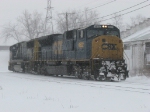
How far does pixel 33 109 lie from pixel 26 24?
72182mm

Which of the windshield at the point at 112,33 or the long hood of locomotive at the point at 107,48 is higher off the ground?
the windshield at the point at 112,33

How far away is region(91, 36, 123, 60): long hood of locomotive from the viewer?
17.8 metres

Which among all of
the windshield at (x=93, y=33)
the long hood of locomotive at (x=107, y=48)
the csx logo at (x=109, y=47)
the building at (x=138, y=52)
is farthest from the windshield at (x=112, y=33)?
the building at (x=138, y=52)

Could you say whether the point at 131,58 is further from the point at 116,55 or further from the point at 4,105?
the point at 4,105

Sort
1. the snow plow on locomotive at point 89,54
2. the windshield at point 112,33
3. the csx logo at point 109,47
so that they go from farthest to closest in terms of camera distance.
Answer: the windshield at point 112,33
the csx logo at point 109,47
the snow plow on locomotive at point 89,54

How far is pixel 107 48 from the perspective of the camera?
59.2ft

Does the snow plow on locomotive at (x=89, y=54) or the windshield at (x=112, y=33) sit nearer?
the snow plow on locomotive at (x=89, y=54)

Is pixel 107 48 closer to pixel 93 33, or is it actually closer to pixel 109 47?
Answer: pixel 109 47

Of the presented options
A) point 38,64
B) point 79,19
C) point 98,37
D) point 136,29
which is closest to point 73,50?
point 98,37

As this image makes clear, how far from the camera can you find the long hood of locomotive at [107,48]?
700 inches

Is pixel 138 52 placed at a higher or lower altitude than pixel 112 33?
lower

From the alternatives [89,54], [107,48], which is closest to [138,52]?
[107,48]

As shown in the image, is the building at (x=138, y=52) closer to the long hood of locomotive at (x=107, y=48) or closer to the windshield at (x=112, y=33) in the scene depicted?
the windshield at (x=112, y=33)

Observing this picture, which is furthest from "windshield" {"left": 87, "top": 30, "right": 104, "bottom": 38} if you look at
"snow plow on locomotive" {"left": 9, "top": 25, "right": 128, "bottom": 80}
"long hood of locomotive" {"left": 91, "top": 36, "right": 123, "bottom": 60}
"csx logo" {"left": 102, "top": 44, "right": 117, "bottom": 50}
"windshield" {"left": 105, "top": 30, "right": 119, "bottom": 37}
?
"csx logo" {"left": 102, "top": 44, "right": 117, "bottom": 50}
